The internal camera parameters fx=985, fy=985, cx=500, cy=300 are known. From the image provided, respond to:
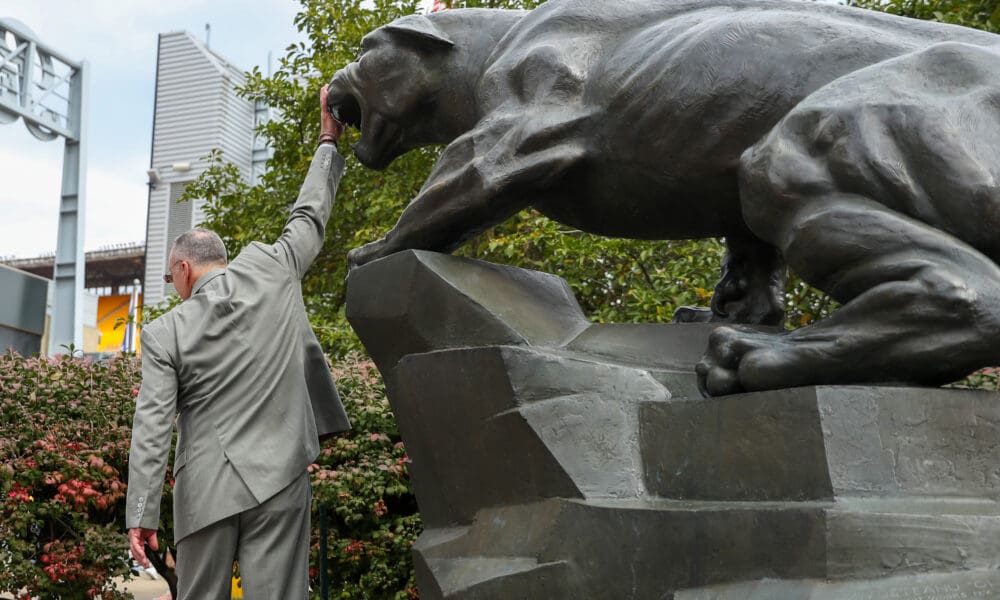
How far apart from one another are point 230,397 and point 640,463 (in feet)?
4.53

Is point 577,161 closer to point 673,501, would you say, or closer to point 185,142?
point 673,501

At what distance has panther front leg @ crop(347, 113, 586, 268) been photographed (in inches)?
114

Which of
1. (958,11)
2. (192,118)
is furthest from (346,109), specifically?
(192,118)

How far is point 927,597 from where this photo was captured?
2.11 m

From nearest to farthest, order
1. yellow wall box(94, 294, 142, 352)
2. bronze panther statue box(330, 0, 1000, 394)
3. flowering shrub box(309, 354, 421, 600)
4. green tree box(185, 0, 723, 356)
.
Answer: bronze panther statue box(330, 0, 1000, 394) < flowering shrub box(309, 354, 421, 600) < green tree box(185, 0, 723, 356) < yellow wall box(94, 294, 142, 352)

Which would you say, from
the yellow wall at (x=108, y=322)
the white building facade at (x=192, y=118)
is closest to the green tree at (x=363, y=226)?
the white building facade at (x=192, y=118)

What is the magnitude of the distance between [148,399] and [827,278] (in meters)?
2.09

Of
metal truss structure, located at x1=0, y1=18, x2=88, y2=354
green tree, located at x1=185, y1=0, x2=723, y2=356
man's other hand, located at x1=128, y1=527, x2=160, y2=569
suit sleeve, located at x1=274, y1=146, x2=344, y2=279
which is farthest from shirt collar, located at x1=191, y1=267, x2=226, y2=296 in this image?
metal truss structure, located at x1=0, y1=18, x2=88, y2=354

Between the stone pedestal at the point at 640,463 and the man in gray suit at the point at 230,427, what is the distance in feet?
Result: 1.16

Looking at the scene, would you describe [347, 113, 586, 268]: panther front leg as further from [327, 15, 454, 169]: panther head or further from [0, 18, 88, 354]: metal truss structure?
[0, 18, 88, 354]: metal truss structure

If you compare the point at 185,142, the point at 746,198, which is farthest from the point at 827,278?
the point at 185,142

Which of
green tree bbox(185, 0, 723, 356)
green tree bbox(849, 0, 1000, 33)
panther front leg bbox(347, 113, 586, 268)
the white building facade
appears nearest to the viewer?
panther front leg bbox(347, 113, 586, 268)

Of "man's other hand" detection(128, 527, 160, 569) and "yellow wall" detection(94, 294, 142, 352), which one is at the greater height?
"man's other hand" detection(128, 527, 160, 569)

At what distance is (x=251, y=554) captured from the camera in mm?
3137
